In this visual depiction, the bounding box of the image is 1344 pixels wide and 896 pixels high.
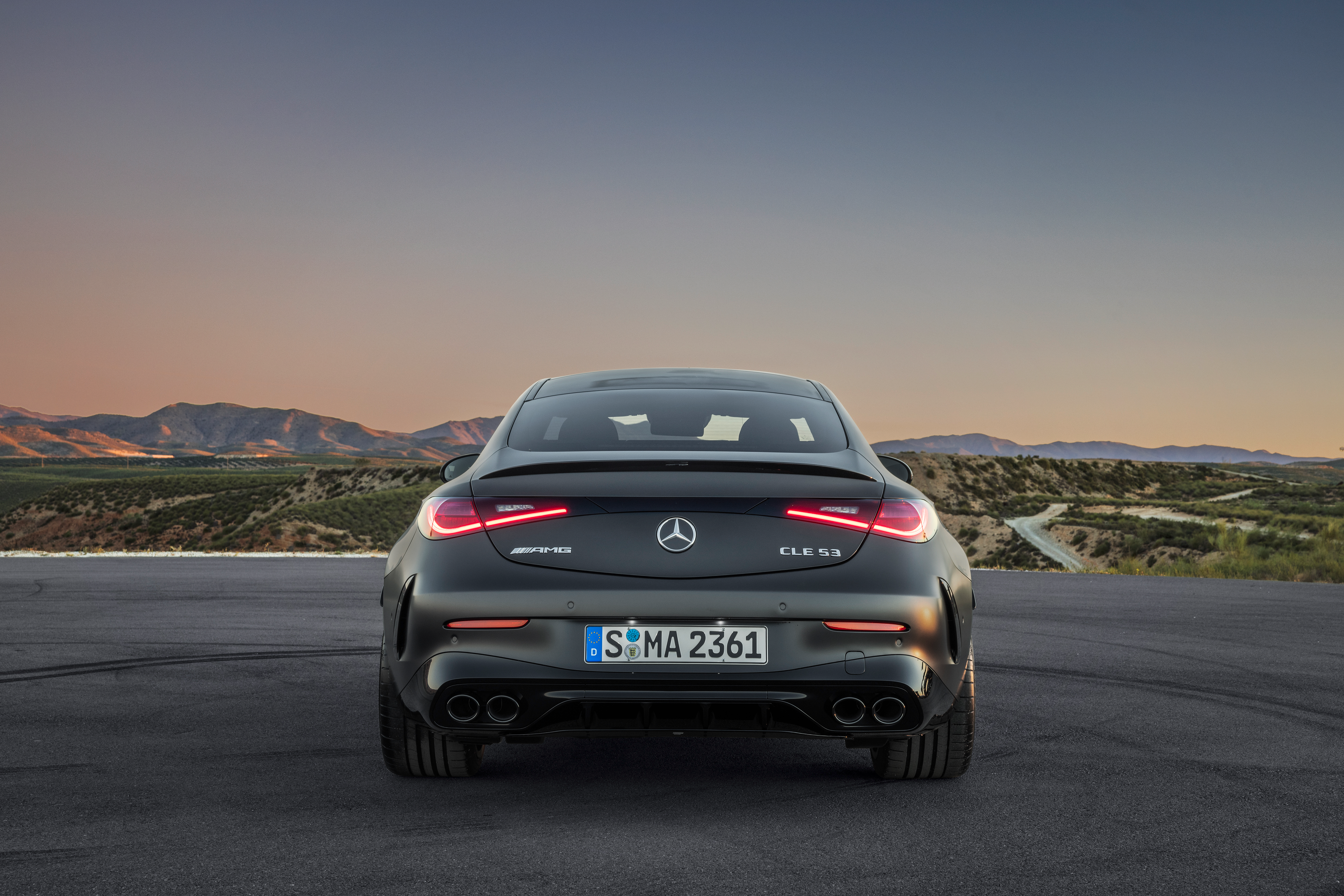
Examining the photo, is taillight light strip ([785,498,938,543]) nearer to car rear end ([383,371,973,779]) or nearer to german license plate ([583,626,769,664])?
car rear end ([383,371,973,779])

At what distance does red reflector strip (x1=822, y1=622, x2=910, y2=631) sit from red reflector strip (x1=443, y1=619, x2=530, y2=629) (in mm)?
1100

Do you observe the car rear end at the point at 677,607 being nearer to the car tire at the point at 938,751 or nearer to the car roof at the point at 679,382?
the car tire at the point at 938,751

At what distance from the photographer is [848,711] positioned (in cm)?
393

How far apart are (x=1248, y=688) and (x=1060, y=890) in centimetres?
465

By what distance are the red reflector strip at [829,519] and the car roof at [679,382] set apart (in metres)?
1.36

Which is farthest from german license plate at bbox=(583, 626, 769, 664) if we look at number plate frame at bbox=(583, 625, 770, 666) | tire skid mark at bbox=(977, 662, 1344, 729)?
tire skid mark at bbox=(977, 662, 1344, 729)

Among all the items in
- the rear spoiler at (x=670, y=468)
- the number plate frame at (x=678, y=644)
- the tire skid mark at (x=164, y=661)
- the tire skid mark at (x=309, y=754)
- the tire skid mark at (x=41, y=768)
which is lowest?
the tire skid mark at (x=164, y=661)

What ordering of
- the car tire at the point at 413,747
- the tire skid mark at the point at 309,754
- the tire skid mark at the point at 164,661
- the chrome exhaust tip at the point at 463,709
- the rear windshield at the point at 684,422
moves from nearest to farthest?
1. the chrome exhaust tip at the point at 463,709
2. the car tire at the point at 413,747
3. the rear windshield at the point at 684,422
4. the tire skid mark at the point at 309,754
5. the tire skid mark at the point at 164,661

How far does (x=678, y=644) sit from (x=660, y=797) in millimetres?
925

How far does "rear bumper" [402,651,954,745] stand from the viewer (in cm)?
385

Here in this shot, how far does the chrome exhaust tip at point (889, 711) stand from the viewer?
155 inches

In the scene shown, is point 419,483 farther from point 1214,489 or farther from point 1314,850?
point 1314,850

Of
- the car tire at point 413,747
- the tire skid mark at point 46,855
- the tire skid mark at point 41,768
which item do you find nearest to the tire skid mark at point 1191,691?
the car tire at point 413,747

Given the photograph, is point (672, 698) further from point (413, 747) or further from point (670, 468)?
point (413, 747)
